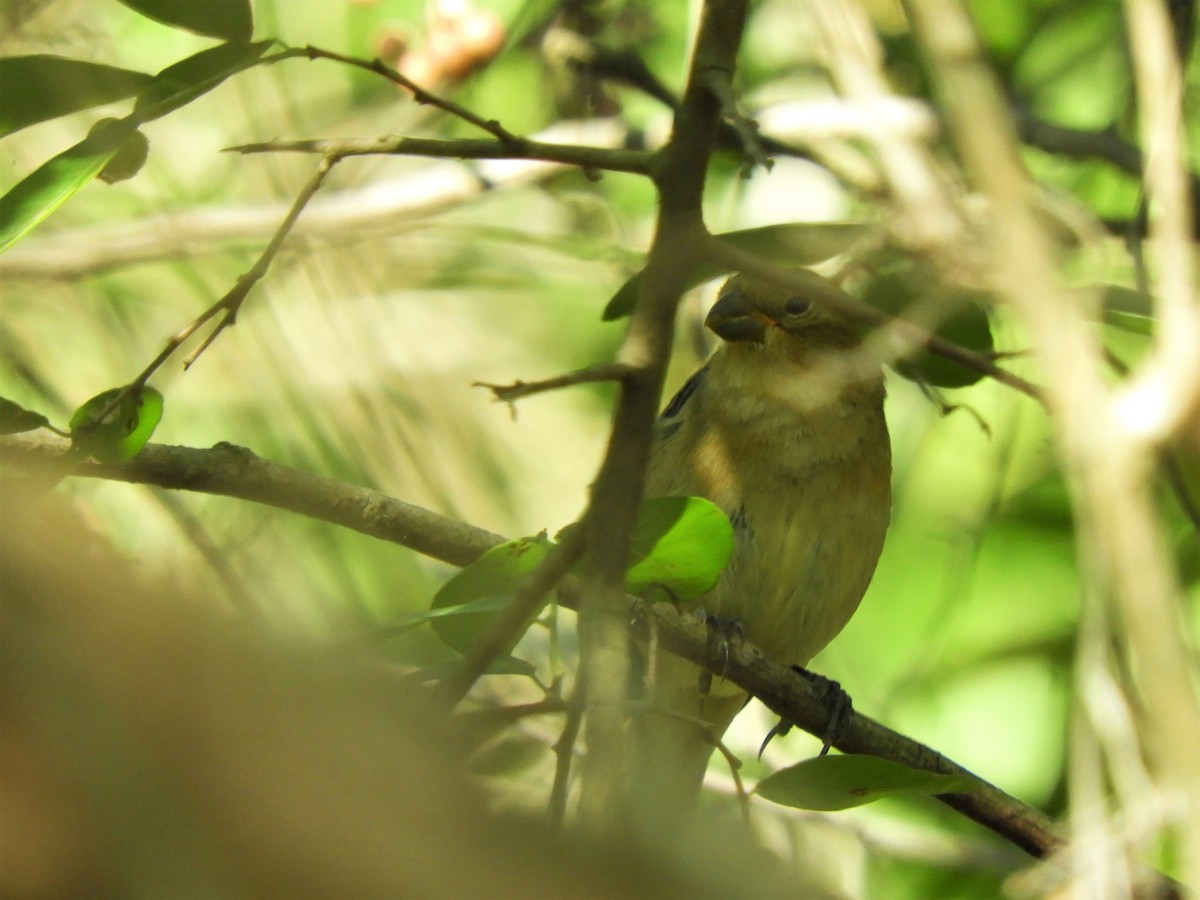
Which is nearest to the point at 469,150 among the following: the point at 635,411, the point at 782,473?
the point at 635,411

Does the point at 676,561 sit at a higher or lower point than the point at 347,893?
higher

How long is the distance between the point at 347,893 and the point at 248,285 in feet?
4.59

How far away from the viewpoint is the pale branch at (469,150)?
87.8 inches

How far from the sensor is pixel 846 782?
8.75ft

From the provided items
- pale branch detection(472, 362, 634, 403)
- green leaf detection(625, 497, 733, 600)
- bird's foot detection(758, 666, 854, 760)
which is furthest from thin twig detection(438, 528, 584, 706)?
bird's foot detection(758, 666, 854, 760)

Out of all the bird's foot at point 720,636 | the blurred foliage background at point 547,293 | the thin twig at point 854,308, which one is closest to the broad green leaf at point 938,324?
the blurred foliage background at point 547,293

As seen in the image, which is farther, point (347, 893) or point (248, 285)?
point (248, 285)

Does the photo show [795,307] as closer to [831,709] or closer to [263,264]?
[831,709]

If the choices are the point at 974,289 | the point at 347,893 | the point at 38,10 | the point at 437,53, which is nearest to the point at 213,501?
the point at 38,10

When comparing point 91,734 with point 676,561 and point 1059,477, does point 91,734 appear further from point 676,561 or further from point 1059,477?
point 1059,477

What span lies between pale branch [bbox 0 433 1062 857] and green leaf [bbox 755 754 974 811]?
0.95 ft

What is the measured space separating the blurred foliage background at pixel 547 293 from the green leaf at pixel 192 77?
3.97 feet

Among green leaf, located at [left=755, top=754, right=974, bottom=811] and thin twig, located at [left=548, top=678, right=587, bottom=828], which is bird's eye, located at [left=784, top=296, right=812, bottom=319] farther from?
thin twig, located at [left=548, top=678, right=587, bottom=828]

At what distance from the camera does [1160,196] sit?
2.80 meters
